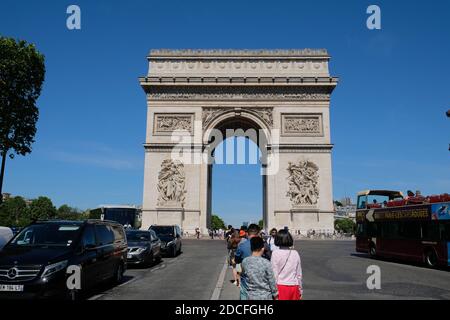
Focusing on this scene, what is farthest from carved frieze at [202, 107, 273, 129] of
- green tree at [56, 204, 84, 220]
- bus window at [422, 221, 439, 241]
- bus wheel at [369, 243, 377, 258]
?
green tree at [56, 204, 84, 220]

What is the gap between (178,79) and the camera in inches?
1481

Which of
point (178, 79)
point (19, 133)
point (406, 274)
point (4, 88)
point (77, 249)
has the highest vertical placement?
point (178, 79)

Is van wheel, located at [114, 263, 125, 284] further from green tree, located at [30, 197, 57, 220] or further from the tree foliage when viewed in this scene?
green tree, located at [30, 197, 57, 220]

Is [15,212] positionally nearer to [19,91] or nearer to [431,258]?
[19,91]

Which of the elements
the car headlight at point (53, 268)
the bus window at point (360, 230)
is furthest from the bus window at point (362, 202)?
the car headlight at point (53, 268)

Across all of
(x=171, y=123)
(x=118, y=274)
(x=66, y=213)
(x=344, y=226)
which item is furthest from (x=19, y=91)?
(x=344, y=226)

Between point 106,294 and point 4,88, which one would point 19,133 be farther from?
point 106,294

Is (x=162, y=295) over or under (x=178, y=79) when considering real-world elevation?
under

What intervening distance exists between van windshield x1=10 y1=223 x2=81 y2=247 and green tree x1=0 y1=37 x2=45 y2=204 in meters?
20.1

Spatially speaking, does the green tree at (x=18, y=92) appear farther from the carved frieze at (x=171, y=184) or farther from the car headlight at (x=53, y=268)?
the car headlight at (x=53, y=268)
